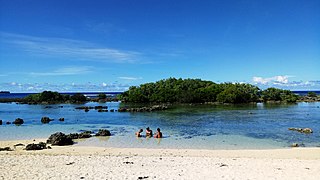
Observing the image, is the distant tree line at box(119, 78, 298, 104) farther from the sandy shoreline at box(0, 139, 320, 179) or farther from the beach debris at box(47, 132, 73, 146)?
the sandy shoreline at box(0, 139, 320, 179)

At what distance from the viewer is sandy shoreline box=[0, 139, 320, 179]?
1276 centimetres

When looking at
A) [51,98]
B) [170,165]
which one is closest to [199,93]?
[51,98]

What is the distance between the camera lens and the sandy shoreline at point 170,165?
12.8 meters

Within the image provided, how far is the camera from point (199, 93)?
86.9m

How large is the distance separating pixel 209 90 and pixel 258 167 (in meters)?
75.3

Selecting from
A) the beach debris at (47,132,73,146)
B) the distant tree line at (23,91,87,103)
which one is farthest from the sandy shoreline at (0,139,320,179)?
the distant tree line at (23,91,87,103)

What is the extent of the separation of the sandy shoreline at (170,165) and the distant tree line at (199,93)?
66.1m

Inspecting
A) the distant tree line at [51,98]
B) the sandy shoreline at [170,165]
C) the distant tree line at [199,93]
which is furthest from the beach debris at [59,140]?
the distant tree line at [51,98]

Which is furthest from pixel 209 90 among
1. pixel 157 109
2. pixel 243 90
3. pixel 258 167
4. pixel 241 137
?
pixel 258 167

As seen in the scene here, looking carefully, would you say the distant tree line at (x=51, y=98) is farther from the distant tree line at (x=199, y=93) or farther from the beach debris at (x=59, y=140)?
the beach debris at (x=59, y=140)

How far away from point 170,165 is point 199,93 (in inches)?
2873

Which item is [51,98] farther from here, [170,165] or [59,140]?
[170,165]

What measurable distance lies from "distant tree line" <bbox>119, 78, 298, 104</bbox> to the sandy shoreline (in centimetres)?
6610

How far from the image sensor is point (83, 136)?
27.1 metres
